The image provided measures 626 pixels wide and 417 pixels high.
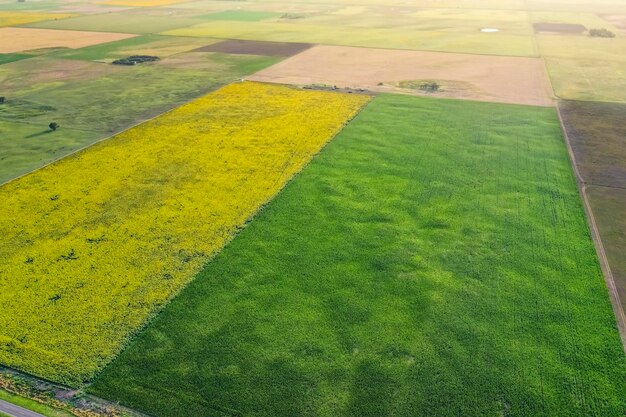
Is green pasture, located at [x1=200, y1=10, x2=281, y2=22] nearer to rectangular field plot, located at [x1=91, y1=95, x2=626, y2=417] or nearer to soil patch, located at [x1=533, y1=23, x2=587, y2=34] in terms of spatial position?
soil patch, located at [x1=533, y1=23, x2=587, y2=34]

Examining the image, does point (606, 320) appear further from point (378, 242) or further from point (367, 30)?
point (367, 30)

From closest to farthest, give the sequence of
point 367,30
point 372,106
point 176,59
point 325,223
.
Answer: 1. point 325,223
2. point 372,106
3. point 176,59
4. point 367,30

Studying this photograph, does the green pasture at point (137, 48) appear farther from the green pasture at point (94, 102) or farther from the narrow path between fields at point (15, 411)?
the narrow path between fields at point (15, 411)

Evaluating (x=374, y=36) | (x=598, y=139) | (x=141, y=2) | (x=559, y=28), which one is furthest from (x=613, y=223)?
(x=141, y=2)

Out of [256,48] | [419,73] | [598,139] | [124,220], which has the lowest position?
[124,220]

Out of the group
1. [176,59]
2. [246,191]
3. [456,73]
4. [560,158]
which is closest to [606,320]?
[560,158]

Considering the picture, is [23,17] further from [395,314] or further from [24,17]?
[395,314]
